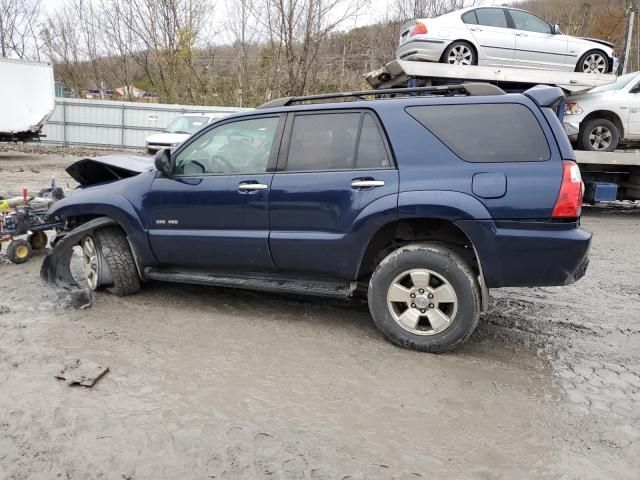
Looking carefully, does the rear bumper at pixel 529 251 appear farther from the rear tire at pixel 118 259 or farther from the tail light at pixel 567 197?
the rear tire at pixel 118 259

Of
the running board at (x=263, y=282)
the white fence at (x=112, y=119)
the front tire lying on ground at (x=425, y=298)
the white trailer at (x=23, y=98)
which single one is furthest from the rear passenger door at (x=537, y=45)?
the white trailer at (x=23, y=98)

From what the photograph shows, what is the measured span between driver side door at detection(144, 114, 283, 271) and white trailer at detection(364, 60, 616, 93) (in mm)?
5075

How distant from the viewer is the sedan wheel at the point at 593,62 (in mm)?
9445

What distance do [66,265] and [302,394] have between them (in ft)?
9.55

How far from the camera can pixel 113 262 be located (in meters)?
4.66

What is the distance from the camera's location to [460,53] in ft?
29.8

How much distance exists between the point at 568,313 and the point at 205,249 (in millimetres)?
3328

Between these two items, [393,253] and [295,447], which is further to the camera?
[393,253]

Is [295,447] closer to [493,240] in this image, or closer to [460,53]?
[493,240]

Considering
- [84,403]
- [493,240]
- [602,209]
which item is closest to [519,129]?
[493,240]

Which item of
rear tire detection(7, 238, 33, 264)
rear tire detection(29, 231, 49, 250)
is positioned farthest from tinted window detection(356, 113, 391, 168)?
rear tire detection(29, 231, 49, 250)

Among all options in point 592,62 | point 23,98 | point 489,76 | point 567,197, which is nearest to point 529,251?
point 567,197

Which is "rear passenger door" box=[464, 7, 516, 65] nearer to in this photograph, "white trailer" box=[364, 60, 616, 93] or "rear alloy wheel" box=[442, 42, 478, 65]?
"rear alloy wheel" box=[442, 42, 478, 65]

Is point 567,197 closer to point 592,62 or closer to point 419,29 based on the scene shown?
point 419,29
